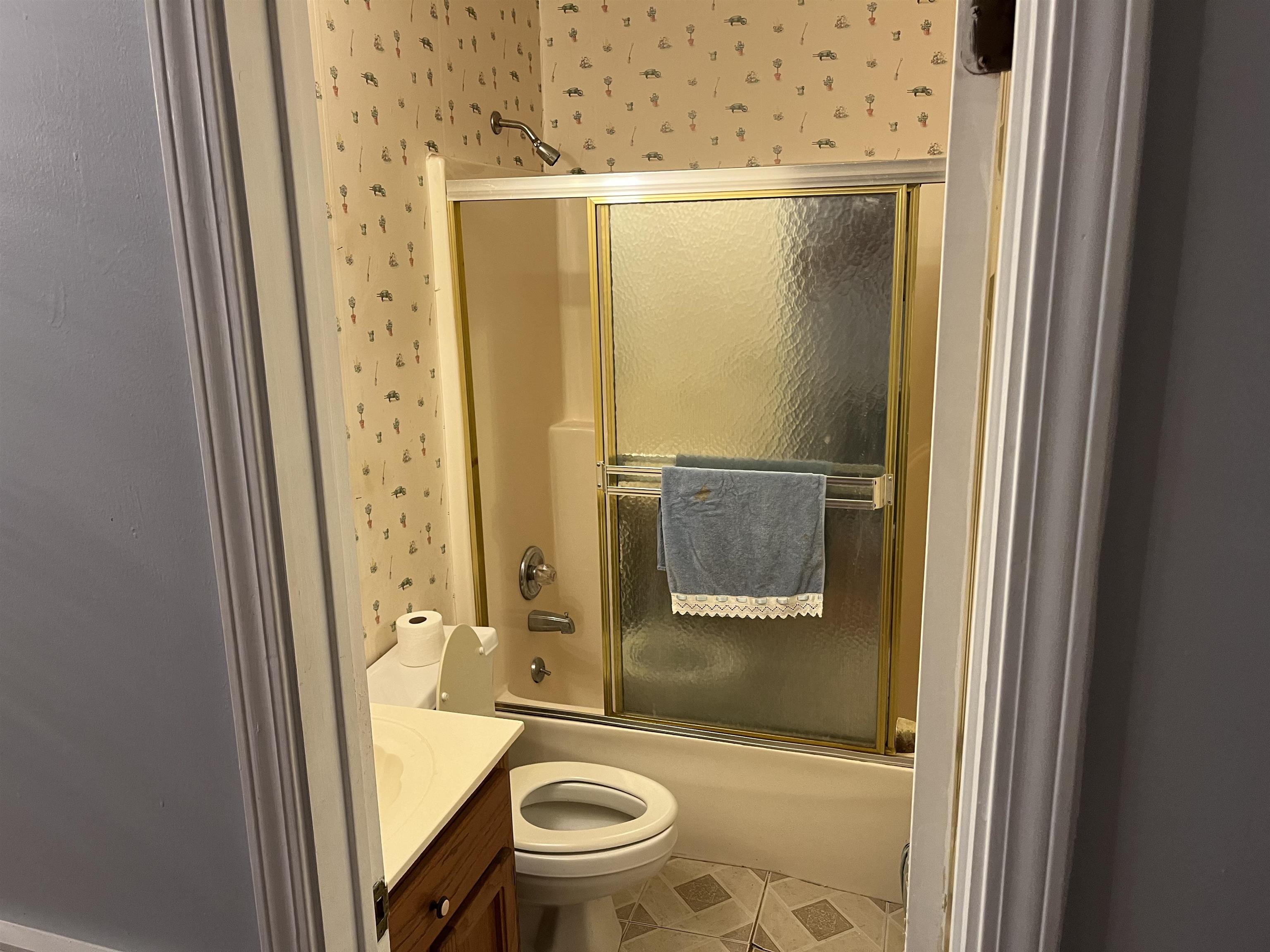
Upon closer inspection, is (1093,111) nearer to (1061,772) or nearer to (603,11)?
(1061,772)

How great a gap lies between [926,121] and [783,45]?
1.51 feet

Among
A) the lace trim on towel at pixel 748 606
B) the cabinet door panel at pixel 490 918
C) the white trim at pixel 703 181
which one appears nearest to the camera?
the cabinet door panel at pixel 490 918

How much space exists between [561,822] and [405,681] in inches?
20.0

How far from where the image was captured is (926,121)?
Result: 258 centimetres

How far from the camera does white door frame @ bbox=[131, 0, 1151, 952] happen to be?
498 millimetres

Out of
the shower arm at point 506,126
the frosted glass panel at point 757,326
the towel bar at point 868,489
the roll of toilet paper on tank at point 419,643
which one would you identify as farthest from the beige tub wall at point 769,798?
the shower arm at point 506,126

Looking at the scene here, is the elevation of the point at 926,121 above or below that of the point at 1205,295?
above

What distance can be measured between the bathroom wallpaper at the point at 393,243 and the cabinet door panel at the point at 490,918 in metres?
0.49

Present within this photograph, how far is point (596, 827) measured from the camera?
2.06 metres

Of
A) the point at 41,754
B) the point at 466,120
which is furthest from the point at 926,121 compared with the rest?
the point at 41,754

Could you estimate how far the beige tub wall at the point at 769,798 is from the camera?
2137 mm

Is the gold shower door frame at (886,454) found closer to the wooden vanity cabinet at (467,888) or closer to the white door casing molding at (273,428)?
the wooden vanity cabinet at (467,888)

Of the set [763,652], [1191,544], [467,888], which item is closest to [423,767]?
[467,888]

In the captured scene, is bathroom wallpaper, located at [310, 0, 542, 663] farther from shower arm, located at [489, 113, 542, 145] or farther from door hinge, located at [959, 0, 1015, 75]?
door hinge, located at [959, 0, 1015, 75]
